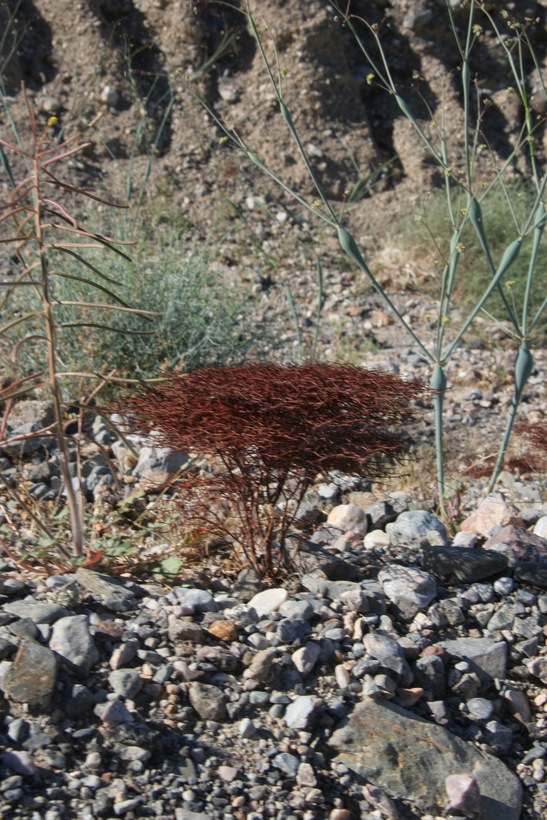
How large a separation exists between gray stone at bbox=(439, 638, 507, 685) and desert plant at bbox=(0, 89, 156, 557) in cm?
111

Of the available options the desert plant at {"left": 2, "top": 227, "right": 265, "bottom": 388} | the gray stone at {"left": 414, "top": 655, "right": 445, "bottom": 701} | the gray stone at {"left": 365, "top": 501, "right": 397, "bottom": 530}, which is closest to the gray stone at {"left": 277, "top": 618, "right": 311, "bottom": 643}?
the gray stone at {"left": 414, "top": 655, "right": 445, "bottom": 701}

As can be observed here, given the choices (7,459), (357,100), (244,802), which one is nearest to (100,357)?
(7,459)

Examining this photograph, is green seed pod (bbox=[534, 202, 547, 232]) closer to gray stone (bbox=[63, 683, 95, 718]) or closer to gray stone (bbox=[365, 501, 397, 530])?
gray stone (bbox=[365, 501, 397, 530])

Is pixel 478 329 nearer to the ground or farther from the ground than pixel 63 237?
nearer to the ground

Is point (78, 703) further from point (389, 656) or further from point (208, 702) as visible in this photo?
point (389, 656)

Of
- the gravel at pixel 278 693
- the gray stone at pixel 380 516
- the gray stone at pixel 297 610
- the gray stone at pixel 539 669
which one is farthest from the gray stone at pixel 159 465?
the gray stone at pixel 539 669

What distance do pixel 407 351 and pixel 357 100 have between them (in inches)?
125

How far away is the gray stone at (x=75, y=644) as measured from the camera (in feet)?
7.89

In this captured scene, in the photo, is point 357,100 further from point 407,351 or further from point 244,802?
point 244,802

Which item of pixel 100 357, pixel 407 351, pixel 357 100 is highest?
pixel 357 100

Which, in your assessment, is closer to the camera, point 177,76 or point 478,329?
point 478,329

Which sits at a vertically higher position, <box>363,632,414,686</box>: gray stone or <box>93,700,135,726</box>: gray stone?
<box>93,700,135,726</box>: gray stone

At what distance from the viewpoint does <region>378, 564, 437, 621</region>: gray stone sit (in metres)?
2.92

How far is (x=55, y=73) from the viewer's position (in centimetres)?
774
